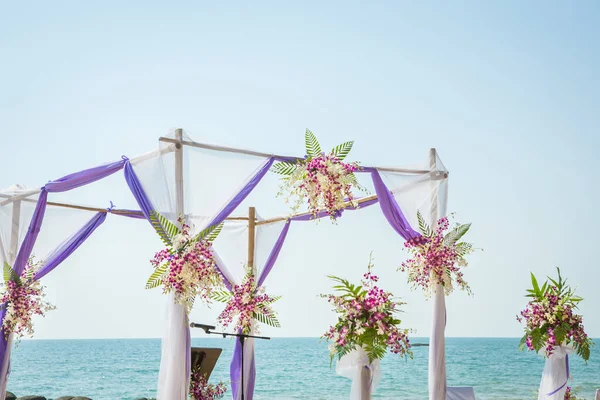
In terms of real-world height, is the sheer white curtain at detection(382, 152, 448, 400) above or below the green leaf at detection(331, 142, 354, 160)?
below

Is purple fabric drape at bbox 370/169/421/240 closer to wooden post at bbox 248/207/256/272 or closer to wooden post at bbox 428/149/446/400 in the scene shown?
wooden post at bbox 428/149/446/400

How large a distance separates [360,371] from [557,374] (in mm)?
2758

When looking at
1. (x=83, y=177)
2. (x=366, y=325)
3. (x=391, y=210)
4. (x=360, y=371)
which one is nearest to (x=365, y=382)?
(x=360, y=371)

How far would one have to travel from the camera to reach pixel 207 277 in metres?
6.84

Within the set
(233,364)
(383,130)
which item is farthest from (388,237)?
(233,364)

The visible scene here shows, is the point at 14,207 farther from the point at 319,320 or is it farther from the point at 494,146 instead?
the point at 319,320

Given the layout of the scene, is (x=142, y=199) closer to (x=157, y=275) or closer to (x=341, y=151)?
(x=157, y=275)

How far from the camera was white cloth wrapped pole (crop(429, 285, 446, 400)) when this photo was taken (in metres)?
7.24

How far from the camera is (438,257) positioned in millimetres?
7297

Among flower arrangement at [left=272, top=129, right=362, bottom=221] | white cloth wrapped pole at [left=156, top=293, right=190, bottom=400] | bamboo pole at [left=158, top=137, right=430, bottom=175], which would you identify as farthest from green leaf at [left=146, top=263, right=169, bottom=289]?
flower arrangement at [left=272, top=129, right=362, bottom=221]

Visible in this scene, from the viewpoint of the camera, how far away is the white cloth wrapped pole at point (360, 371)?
20.8ft

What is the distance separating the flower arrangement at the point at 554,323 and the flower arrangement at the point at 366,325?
2096mm

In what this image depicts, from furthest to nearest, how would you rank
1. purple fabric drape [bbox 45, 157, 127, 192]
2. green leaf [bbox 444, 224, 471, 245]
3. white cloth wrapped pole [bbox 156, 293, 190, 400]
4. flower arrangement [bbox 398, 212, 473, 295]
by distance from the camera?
purple fabric drape [bbox 45, 157, 127, 192] < green leaf [bbox 444, 224, 471, 245] < flower arrangement [bbox 398, 212, 473, 295] < white cloth wrapped pole [bbox 156, 293, 190, 400]

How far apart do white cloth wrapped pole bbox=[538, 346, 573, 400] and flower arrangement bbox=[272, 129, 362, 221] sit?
2794mm
